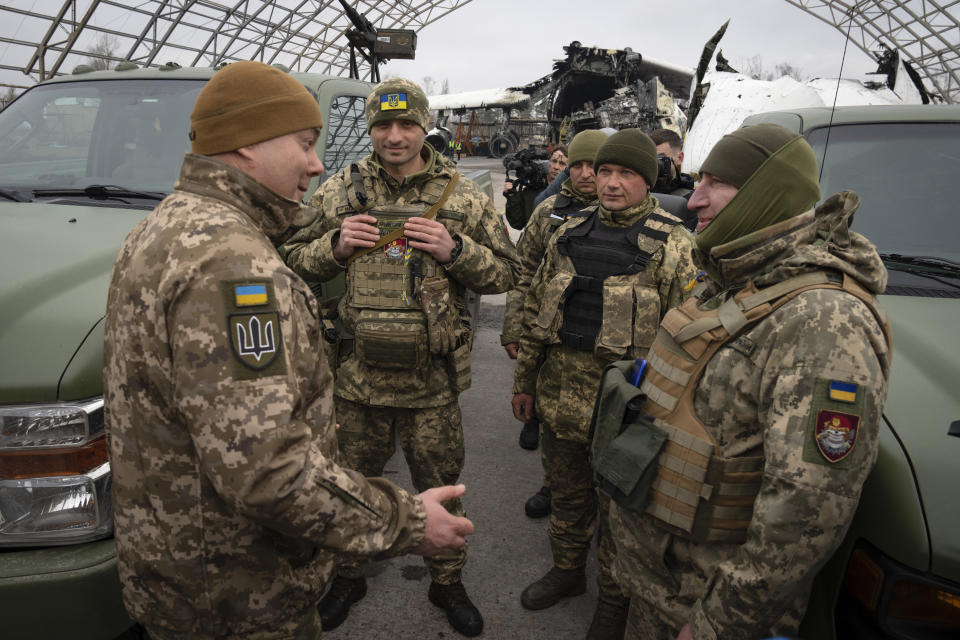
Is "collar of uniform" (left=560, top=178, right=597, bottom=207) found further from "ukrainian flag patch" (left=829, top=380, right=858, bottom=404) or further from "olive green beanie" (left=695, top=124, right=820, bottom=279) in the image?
"ukrainian flag patch" (left=829, top=380, right=858, bottom=404)

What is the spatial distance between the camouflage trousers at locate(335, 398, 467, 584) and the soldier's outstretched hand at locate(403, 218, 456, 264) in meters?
0.71

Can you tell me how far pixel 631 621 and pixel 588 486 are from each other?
99 centimetres

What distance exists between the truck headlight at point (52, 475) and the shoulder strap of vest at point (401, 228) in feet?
3.77

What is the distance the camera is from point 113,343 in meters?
1.26

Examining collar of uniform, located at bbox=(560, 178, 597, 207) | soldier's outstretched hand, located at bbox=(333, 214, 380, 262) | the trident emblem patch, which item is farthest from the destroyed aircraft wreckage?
the trident emblem patch

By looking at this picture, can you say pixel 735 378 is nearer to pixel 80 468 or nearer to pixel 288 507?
pixel 288 507

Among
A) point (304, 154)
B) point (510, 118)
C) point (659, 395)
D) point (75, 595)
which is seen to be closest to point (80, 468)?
point (75, 595)

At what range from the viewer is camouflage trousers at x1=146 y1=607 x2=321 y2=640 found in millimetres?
1388

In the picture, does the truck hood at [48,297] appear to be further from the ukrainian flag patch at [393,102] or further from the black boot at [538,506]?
the black boot at [538,506]

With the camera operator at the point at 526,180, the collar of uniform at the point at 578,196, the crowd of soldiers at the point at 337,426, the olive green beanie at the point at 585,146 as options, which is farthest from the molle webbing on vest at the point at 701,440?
the camera operator at the point at 526,180

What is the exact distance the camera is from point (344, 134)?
3512 millimetres

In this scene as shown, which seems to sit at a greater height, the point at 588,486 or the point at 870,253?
the point at 870,253

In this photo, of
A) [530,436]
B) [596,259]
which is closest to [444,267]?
[596,259]

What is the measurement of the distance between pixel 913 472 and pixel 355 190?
2178 millimetres
